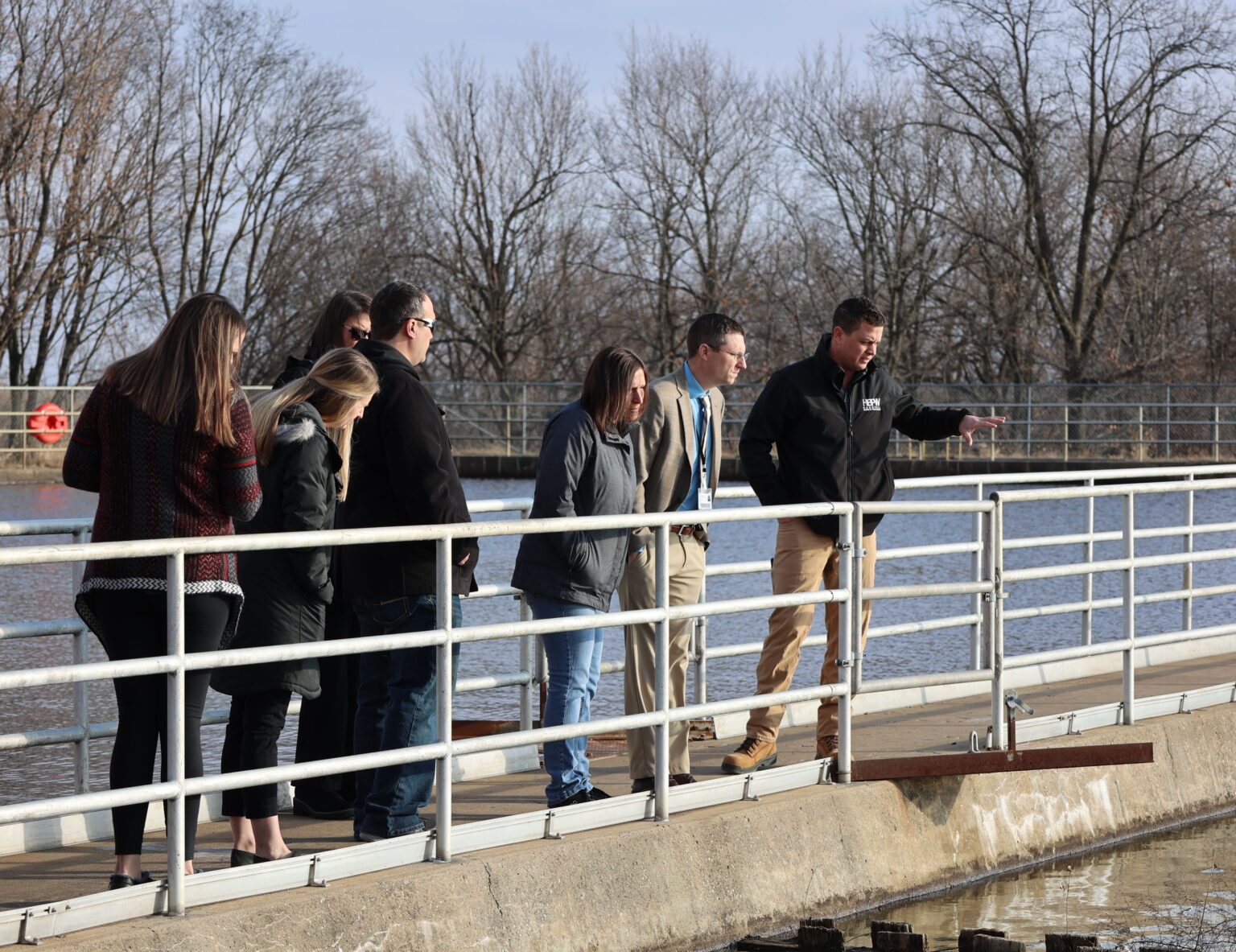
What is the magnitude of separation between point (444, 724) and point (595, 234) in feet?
139

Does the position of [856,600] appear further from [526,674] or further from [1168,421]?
[1168,421]

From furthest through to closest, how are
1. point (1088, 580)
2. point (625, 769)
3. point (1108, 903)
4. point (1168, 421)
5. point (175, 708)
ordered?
point (1168, 421)
point (1088, 580)
point (625, 769)
point (1108, 903)
point (175, 708)

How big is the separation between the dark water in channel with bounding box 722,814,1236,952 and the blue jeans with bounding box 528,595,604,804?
927 mm

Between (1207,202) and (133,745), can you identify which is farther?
(1207,202)

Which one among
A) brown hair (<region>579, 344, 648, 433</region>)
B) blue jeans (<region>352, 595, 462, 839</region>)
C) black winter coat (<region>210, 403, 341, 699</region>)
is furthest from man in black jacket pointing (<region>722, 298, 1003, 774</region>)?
black winter coat (<region>210, 403, 341, 699</region>)

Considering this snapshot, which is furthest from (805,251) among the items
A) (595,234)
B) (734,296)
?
(595,234)

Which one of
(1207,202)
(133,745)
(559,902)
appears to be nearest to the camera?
(133,745)

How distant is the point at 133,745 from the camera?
14.7ft

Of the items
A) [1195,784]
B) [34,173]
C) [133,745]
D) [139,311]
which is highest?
[34,173]

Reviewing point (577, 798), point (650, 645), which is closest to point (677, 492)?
point (650, 645)

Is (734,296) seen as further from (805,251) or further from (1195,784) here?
(1195,784)

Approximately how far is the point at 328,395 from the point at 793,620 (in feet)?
7.26

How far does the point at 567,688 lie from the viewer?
5664 mm

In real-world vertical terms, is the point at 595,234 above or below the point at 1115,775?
above
